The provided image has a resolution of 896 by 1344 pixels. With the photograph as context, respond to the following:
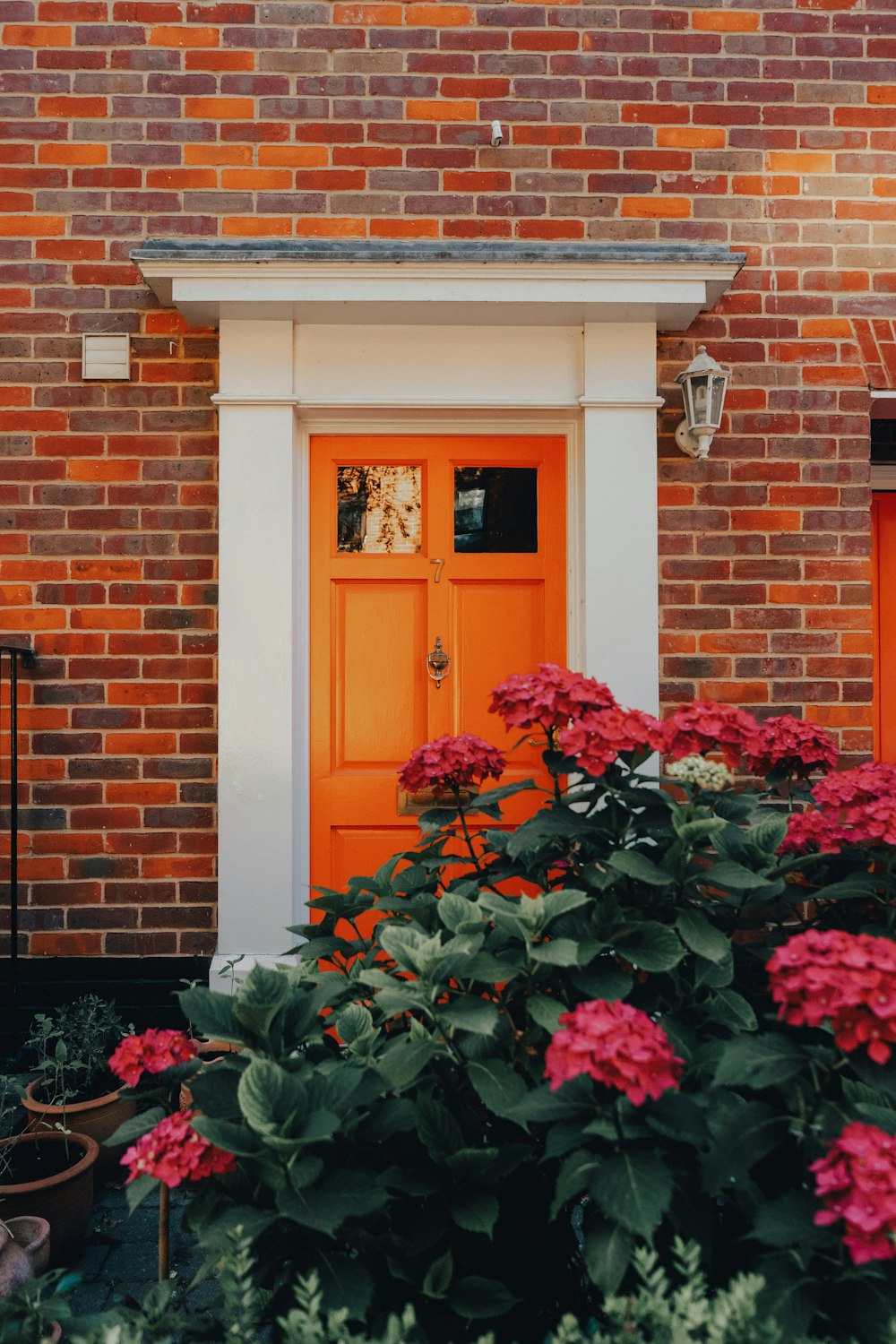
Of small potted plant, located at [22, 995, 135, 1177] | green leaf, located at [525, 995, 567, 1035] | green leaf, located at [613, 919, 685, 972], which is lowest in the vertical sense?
small potted plant, located at [22, 995, 135, 1177]

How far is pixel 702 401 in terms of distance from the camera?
3.06 meters

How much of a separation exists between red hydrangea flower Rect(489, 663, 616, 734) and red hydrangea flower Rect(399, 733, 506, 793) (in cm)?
28

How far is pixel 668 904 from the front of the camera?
1.57 m

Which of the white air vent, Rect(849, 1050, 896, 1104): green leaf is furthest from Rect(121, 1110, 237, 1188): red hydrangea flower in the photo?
the white air vent

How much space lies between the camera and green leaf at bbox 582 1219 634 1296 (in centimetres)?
115

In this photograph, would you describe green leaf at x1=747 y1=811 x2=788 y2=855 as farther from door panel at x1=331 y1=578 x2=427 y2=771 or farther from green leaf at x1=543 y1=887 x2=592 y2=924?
door panel at x1=331 y1=578 x2=427 y2=771

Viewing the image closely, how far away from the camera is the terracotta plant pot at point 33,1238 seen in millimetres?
2031

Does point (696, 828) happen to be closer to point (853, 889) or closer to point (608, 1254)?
point (853, 889)

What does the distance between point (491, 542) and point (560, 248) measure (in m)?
0.96

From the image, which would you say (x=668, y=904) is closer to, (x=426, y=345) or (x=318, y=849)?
(x=318, y=849)

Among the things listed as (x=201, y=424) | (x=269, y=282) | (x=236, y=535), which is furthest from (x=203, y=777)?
(x=269, y=282)

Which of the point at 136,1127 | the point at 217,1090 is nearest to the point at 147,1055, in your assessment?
the point at 136,1127

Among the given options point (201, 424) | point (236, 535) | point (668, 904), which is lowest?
point (668, 904)

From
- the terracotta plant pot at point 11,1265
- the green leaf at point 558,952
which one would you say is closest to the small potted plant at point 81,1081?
the terracotta plant pot at point 11,1265
